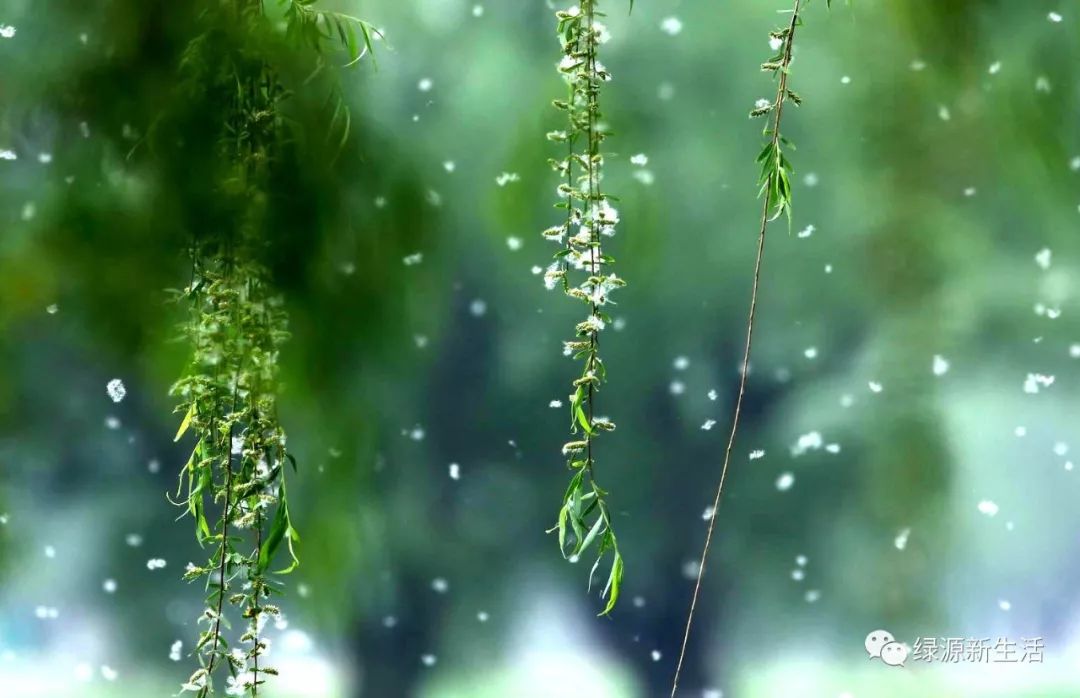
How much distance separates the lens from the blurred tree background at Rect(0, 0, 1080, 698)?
173cm

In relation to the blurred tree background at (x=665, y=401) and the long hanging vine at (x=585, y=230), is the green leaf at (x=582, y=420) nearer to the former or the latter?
the long hanging vine at (x=585, y=230)

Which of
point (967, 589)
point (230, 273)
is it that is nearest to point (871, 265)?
point (967, 589)

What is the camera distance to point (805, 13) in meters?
1.69

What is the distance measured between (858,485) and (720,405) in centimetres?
28

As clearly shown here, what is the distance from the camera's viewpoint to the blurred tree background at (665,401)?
1.73 m

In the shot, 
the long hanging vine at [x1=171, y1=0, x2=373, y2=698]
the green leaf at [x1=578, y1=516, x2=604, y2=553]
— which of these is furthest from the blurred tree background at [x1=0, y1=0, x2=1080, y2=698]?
the green leaf at [x1=578, y1=516, x2=604, y2=553]

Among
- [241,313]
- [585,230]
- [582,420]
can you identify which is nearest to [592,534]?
[582,420]

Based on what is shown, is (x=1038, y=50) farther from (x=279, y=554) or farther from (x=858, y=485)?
(x=279, y=554)

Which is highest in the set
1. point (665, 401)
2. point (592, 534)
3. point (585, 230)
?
point (665, 401)

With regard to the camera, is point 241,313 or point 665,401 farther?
point 665,401

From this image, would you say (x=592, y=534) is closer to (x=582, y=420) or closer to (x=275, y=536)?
(x=582, y=420)

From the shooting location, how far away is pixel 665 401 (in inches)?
73.2

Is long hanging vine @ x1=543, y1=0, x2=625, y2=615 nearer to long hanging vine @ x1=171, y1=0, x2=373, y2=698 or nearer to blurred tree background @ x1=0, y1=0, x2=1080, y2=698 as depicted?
long hanging vine @ x1=171, y1=0, x2=373, y2=698

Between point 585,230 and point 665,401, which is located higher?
point 665,401
